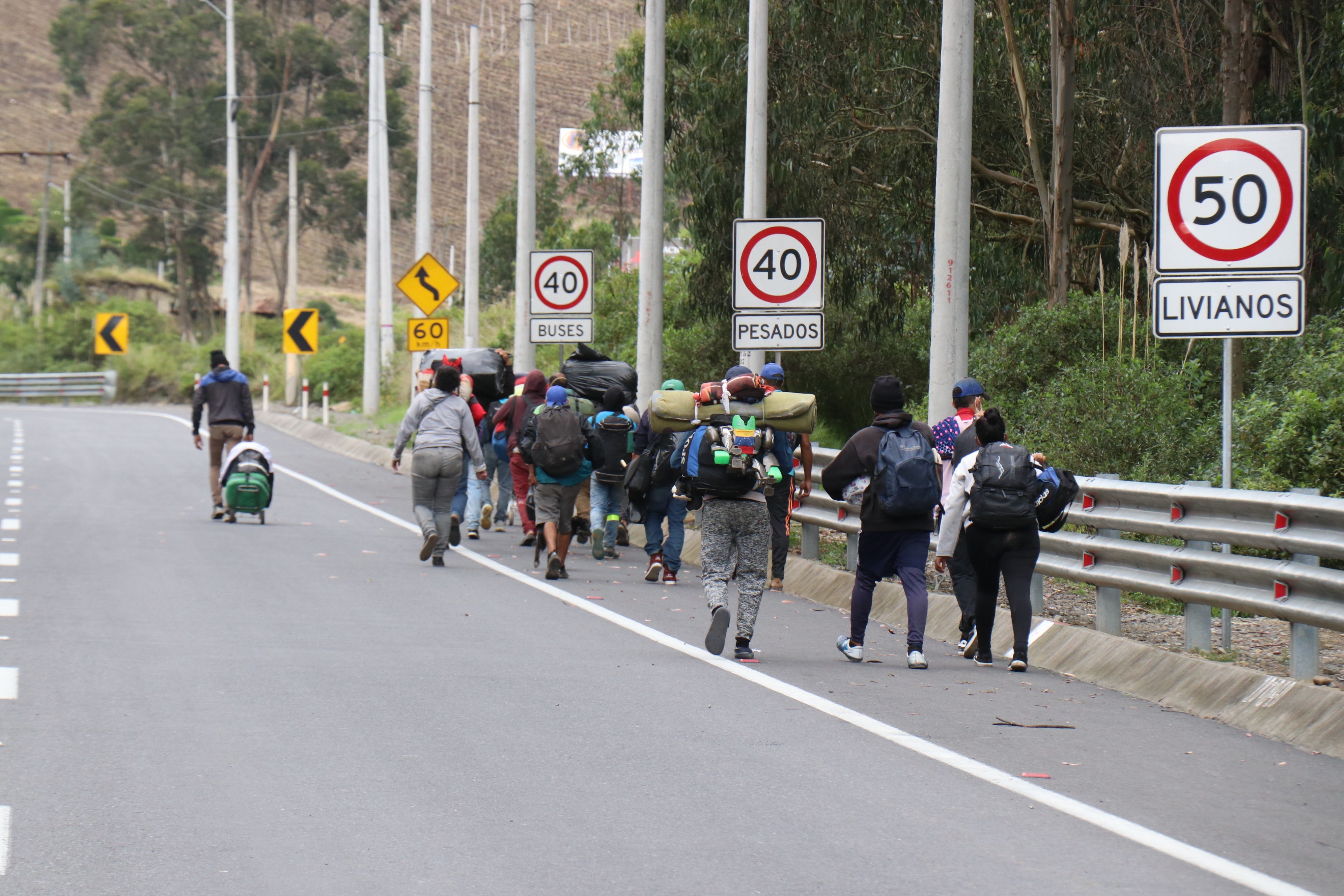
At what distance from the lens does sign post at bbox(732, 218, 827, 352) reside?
1661 centimetres

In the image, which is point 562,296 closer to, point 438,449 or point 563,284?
point 563,284

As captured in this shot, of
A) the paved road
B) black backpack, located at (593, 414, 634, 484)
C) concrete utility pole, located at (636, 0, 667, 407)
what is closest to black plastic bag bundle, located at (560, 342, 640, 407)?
black backpack, located at (593, 414, 634, 484)

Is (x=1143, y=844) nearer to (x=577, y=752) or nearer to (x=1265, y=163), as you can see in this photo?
(x=577, y=752)

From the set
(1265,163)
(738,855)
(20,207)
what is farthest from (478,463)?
(20,207)

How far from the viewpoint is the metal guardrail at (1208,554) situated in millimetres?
8844

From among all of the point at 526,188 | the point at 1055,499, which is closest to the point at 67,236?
the point at 526,188

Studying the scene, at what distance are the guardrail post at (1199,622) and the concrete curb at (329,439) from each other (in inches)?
740

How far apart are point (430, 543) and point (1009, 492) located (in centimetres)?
707

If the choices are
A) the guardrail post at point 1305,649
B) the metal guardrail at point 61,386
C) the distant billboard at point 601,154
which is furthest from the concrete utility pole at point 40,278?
the guardrail post at point 1305,649

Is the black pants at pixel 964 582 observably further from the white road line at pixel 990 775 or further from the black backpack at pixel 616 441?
the black backpack at pixel 616 441

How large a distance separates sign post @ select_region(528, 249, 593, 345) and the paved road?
9.08m

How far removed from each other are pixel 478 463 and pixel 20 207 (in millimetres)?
125698

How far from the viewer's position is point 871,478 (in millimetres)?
10805

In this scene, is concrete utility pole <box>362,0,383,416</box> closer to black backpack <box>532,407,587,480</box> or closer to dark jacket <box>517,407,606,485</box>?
dark jacket <box>517,407,606,485</box>
